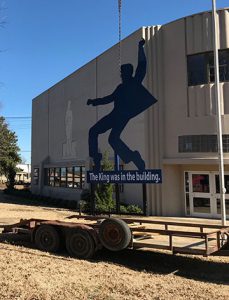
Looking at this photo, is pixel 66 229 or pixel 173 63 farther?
pixel 173 63

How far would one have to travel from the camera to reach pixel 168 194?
2166cm

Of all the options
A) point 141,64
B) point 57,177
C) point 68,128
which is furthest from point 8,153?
point 141,64

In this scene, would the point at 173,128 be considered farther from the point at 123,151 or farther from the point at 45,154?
the point at 45,154

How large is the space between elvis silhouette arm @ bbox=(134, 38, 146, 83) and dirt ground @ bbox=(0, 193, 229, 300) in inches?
391

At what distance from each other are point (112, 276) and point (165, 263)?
1916mm

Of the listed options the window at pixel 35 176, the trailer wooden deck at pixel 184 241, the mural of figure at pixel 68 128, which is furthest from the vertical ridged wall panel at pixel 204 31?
the window at pixel 35 176

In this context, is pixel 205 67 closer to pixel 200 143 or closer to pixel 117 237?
pixel 200 143

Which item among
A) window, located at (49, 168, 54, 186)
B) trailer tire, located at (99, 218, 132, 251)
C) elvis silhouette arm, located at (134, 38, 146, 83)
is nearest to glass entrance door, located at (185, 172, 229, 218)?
elvis silhouette arm, located at (134, 38, 146, 83)

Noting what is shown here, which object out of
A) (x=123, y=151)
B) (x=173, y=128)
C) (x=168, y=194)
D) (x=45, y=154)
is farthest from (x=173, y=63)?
(x=45, y=154)

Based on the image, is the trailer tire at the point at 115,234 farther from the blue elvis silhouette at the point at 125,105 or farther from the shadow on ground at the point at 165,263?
the blue elvis silhouette at the point at 125,105

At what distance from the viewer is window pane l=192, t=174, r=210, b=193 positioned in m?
21.0

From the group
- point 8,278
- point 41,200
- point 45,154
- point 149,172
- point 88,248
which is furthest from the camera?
point 45,154

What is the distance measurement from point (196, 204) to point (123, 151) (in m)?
4.52

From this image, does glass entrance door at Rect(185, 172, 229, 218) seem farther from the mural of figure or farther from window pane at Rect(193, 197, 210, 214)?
the mural of figure
